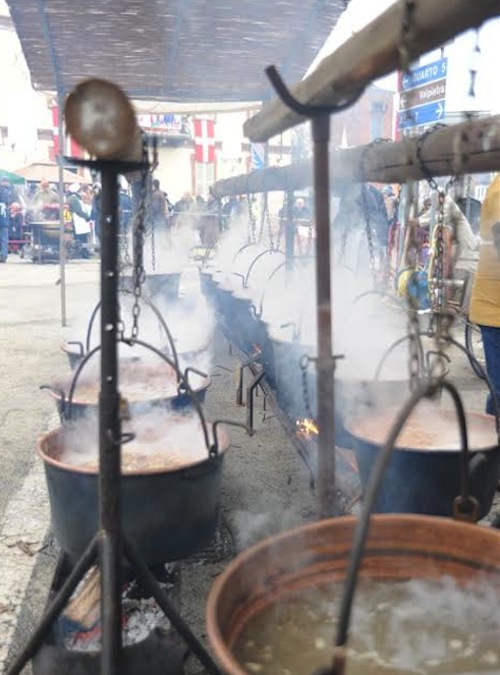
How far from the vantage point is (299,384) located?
15.4ft

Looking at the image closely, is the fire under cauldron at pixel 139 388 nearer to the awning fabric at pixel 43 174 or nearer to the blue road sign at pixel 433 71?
the blue road sign at pixel 433 71

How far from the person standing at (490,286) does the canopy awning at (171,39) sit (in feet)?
6.47

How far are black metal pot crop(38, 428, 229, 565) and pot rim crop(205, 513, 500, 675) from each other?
95 cm

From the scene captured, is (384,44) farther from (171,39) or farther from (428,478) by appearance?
(171,39)

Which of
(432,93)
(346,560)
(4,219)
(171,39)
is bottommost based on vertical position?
(346,560)

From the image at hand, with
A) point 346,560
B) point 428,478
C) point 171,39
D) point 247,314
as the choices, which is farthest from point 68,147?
point 346,560

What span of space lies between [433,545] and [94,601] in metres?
1.48

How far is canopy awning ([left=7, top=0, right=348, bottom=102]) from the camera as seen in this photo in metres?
5.00

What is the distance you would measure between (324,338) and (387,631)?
0.97 meters

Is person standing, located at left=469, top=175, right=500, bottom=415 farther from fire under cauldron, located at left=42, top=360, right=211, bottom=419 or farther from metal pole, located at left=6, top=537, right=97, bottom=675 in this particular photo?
metal pole, located at left=6, top=537, right=97, bottom=675

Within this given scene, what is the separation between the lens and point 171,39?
18.7ft

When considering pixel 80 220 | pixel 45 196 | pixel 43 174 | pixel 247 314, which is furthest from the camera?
pixel 43 174

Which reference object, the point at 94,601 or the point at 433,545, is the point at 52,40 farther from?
the point at 433,545

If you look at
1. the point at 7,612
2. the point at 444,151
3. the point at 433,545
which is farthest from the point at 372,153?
the point at 7,612
